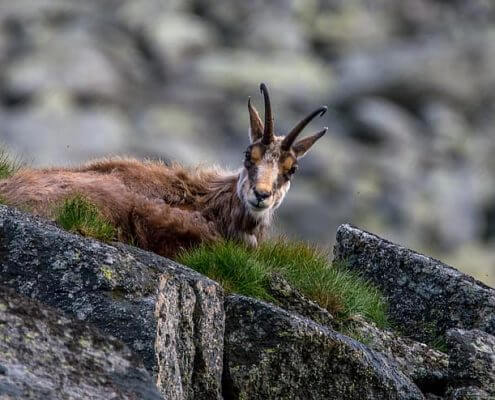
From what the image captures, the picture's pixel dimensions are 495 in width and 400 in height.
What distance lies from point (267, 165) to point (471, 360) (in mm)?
4816

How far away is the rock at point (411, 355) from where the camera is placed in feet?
41.1

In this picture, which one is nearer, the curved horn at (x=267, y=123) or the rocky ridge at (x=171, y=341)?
the rocky ridge at (x=171, y=341)

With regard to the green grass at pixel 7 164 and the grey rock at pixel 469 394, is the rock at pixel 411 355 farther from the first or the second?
the green grass at pixel 7 164

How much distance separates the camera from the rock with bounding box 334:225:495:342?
551 inches

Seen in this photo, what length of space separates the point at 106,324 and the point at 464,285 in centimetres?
502

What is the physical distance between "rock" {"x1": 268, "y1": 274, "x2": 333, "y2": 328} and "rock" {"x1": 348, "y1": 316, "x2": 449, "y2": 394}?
30cm

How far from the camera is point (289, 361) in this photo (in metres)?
11.3

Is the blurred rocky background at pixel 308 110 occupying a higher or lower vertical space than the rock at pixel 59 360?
higher

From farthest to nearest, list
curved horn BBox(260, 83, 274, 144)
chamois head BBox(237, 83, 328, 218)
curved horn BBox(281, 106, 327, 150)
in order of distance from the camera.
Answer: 1. curved horn BBox(281, 106, 327, 150)
2. chamois head BBox(237, 83, 328, 218)
3. curved horn BBox(260, 83, 274, 144)

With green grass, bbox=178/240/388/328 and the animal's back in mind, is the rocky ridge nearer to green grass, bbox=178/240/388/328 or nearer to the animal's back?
green grass, bbox=178/240/388/328

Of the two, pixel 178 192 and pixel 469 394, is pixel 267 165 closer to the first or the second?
pixel 178 192

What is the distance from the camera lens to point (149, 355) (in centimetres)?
995

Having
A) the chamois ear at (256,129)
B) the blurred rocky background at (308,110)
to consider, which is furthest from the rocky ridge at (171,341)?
the blurred rocky background at (308,110)

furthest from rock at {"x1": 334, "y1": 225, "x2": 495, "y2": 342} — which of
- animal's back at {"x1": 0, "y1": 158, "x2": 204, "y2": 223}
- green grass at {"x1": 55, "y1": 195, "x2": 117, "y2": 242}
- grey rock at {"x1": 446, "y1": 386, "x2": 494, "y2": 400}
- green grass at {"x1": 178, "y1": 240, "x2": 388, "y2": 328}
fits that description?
green grass at {"x1": 55, "y1": 195, "x2": 117, "y2": 242}
